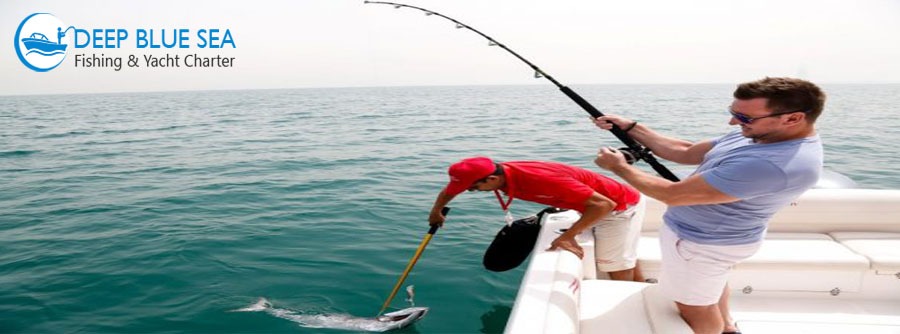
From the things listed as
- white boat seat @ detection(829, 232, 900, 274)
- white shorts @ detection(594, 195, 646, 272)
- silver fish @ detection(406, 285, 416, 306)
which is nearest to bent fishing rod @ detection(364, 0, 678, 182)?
white shorts @ detection(594, 195, 646, 272)

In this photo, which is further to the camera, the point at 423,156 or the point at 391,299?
the point at 423,156

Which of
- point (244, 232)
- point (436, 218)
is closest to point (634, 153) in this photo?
point (436, 218)

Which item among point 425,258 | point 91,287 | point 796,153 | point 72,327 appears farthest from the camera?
point 425,258

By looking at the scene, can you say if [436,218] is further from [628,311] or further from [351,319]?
[351,319]

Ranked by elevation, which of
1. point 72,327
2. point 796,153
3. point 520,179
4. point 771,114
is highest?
point 771,114

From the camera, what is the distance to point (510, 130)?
791 inches

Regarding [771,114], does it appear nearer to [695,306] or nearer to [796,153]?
[796,153]

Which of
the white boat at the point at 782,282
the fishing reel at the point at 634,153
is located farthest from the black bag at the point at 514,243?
the fishing reel at the point at 634,153

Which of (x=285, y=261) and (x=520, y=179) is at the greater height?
(x=520, y=179)

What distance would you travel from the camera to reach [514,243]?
396cm

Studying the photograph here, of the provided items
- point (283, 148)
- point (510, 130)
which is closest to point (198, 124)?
point (283, 148)

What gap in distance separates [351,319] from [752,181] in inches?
139

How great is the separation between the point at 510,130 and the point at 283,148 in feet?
28.8

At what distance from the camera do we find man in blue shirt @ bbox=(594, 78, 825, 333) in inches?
77.0
